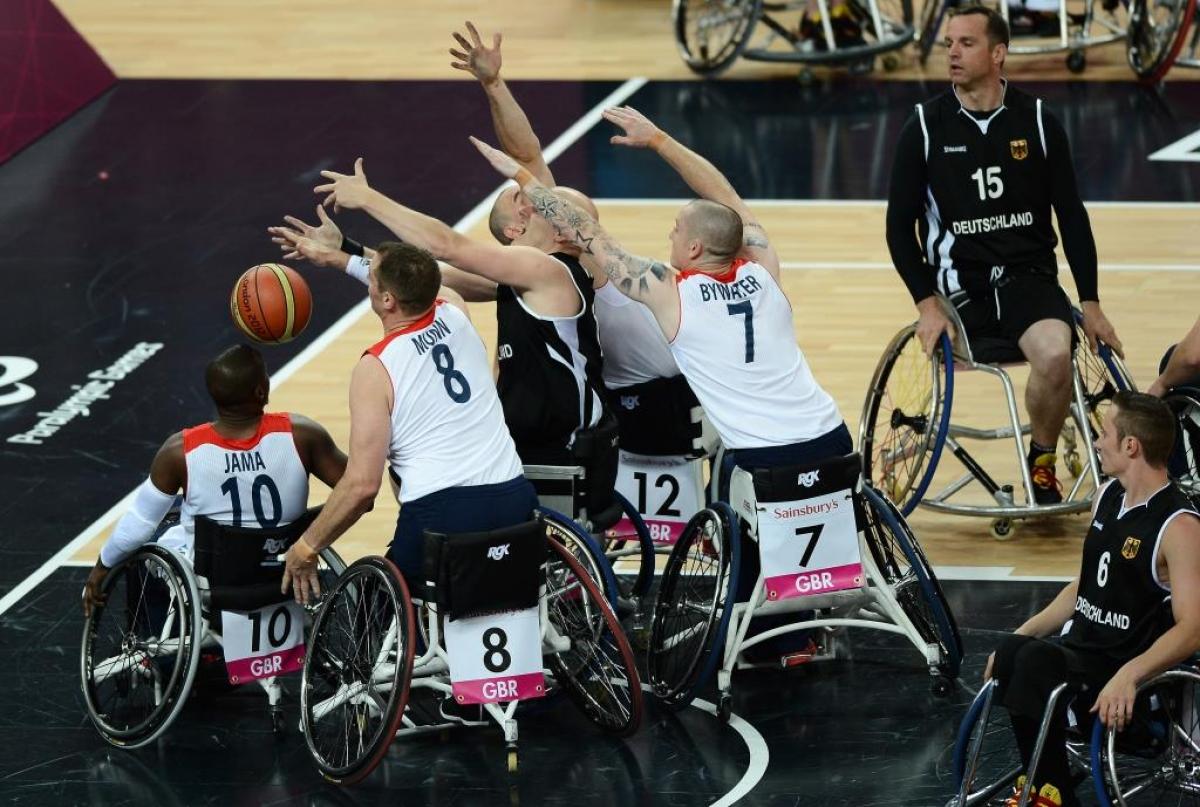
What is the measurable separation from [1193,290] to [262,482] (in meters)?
5.92

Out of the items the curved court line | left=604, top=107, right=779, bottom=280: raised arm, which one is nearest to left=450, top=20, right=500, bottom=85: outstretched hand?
left=604, top=107, right=779, bottom=280: raised arm

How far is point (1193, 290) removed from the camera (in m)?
10.9

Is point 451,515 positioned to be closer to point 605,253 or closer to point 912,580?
point 605,253

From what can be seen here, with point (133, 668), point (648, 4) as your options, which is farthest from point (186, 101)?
point (133, 668)

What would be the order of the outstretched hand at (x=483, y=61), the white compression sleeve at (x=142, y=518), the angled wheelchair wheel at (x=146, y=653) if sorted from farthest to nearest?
the outstretched hand at (x=483, y=61) → the white compression sleeve at (x=142, y=518) → the angled wheelchair wheel at (x=146, y=653)

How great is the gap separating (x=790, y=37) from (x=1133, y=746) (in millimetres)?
10661

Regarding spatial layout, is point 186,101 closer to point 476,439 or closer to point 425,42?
point 425,42

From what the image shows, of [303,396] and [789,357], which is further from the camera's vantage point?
[303,396]

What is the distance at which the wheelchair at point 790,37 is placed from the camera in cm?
1535

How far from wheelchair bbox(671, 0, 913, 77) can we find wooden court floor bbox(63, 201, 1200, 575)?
2886 mm

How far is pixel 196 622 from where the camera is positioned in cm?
646

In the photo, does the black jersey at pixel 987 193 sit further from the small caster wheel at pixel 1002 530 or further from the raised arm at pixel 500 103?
the raised arm at pixel 500 103

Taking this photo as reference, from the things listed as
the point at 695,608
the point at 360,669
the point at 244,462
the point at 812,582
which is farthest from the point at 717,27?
the point at 360,669

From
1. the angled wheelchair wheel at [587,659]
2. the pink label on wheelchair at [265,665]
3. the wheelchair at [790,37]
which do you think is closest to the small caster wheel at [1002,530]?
the angled wheelchair wheel at [587,659]
